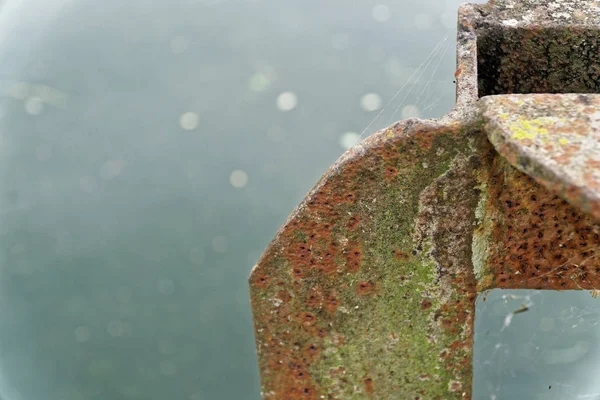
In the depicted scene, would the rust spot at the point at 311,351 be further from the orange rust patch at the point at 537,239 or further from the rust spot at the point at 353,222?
the orange rust patch at the point at 537,239

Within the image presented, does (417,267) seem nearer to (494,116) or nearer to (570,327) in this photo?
(494,116)

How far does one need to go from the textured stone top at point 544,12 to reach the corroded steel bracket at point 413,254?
1.74 ft

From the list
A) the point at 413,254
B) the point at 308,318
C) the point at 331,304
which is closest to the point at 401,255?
the point at 413,254

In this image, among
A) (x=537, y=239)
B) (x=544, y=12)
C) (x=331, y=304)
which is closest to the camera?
(x=537, y=239)

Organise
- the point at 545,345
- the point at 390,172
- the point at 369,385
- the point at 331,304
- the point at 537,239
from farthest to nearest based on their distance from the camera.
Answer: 1. the point at 545,345
2. the point at 369,385
3. the point at 331,304
4. the point at 537,239
5. the point at 390,172

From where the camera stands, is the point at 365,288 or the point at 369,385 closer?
the point at 365,288

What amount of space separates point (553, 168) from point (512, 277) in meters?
1.02

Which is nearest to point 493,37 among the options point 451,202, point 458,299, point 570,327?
point 451,202

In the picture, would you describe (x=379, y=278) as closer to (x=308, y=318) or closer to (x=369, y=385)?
(x=308, y=318)

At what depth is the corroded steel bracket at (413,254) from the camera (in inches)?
81.7

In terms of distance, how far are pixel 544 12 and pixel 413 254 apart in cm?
177

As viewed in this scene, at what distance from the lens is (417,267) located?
2301mm

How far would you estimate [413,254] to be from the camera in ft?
7.46

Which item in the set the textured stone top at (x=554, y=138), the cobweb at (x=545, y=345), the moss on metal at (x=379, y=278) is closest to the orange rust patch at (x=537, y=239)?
the moss on metal at (x=379, y=278)
